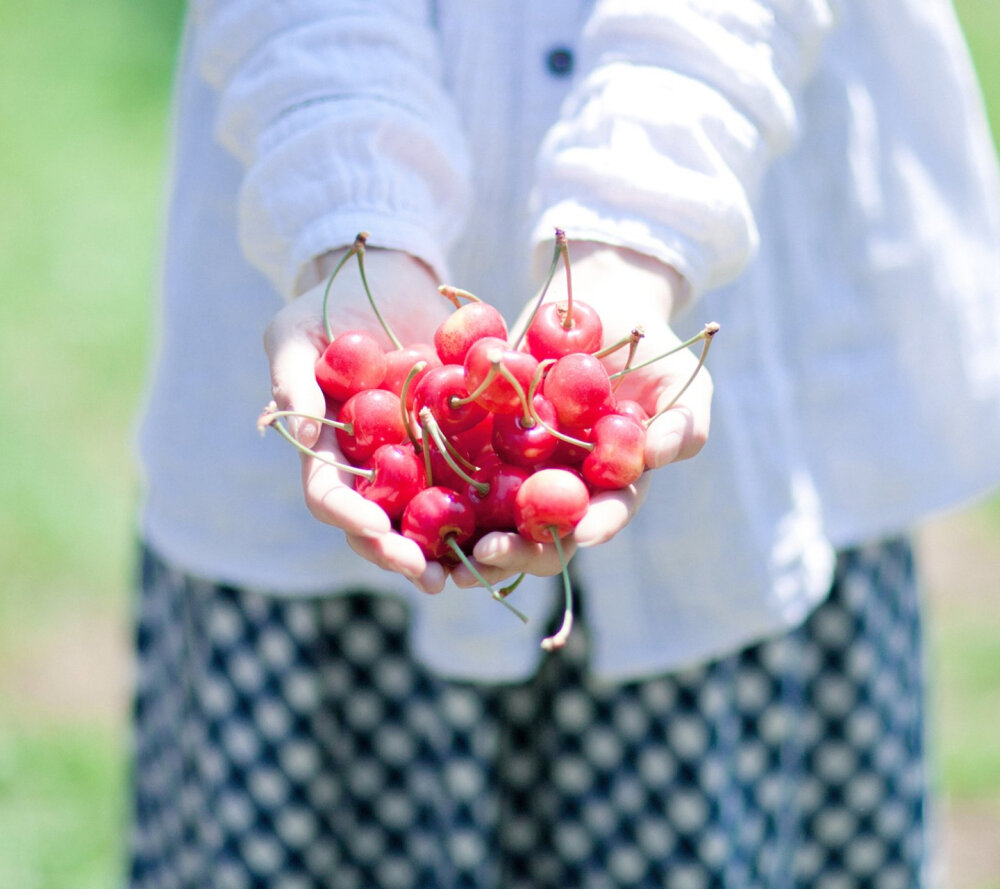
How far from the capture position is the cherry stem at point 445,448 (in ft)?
2.22

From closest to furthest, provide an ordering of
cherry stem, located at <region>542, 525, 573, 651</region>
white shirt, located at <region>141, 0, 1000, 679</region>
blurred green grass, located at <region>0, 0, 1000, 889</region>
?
cherry stem, located at <region>542, 525, 573, 651</region> < white shirt, located at <region>141, 0, 1000, 679</region> < blurred green grass, located at <region>0, 0, 1000, 889</region>

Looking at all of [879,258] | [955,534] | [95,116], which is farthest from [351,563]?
[95,116]

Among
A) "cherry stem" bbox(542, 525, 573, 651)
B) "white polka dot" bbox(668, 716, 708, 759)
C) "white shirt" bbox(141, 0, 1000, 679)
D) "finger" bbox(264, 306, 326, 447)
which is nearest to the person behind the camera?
"cherry stem" bbox(542, 525, 573, 651)

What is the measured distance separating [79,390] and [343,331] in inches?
71.5

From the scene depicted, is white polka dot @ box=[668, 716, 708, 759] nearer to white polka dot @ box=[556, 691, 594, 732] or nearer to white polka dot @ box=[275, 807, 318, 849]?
white polka dot @ box=[556, 691, 594, 732]

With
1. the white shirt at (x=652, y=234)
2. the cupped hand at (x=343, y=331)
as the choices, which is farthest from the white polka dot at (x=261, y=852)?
the cupped hand at (x=343, y=331)

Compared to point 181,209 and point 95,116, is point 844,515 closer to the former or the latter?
point 181,209

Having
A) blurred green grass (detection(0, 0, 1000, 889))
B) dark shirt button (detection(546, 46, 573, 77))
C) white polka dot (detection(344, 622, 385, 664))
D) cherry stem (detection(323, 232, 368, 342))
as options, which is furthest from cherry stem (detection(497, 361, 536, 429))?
blurred green grass (detection(0, 0, 1000, 889))

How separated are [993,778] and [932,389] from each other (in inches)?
35.4

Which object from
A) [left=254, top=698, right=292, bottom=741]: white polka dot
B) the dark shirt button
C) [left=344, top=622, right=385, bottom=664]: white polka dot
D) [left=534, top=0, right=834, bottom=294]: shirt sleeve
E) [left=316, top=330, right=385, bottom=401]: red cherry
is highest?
the dark shirt button

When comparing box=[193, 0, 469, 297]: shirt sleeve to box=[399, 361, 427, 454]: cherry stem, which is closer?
box=[399, 361, 427, 454]: cherry stem

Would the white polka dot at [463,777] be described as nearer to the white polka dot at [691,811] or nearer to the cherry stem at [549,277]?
the white polka dot at [691,811]

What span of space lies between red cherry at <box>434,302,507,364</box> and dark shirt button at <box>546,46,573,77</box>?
0.91ft

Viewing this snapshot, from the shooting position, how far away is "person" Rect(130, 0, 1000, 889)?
0.85 metres
